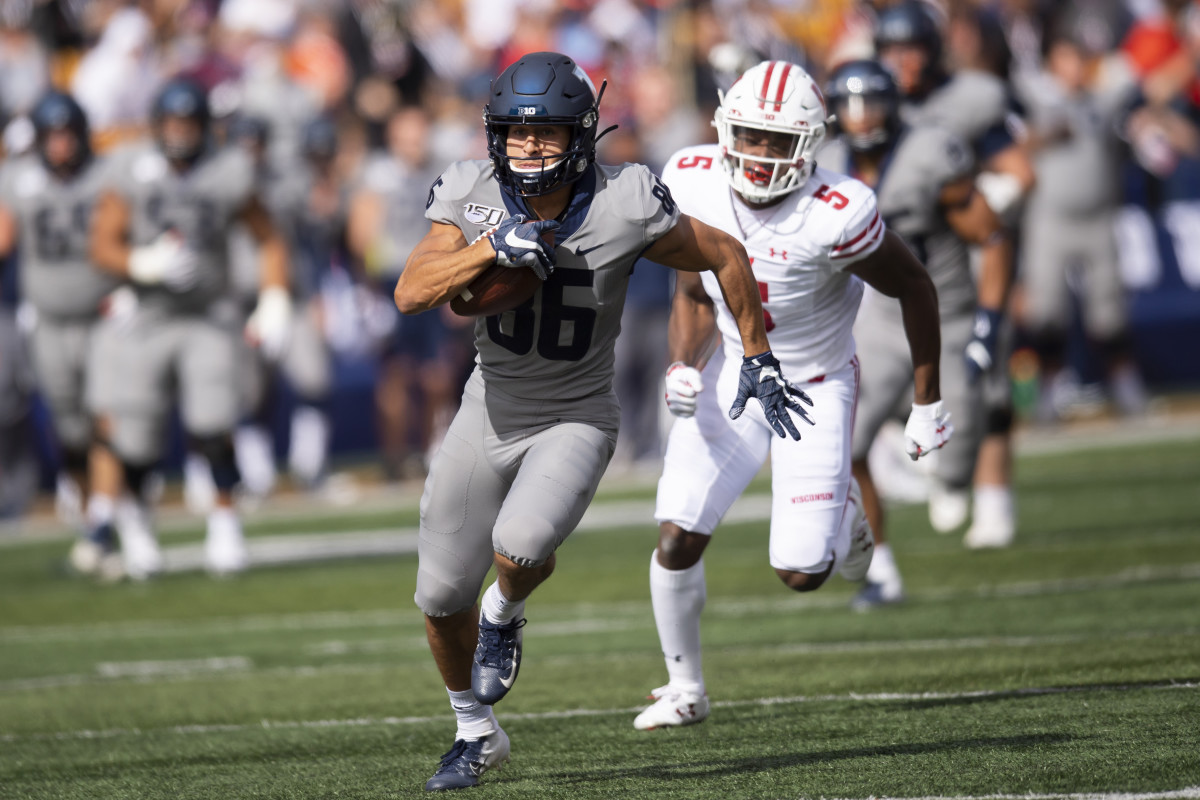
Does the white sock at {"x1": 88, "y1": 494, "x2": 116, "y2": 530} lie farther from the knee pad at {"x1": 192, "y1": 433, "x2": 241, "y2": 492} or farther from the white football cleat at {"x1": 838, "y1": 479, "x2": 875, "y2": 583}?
the white football cleat at {"x1": 838, "y1": 479, "x2": 875, "y2": 583}

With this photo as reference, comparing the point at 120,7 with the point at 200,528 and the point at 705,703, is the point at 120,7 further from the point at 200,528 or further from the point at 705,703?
the point at 705,703

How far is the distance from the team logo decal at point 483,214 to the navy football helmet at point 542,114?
9 centimetres

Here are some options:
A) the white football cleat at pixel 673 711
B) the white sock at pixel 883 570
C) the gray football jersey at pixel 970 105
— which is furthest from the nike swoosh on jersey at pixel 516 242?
the gray football jersey at pixel 970 105

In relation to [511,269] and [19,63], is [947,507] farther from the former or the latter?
[19,63]

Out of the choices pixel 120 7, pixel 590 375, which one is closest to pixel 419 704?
pixel 590 375

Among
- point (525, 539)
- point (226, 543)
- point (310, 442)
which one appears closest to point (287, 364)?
point (310, 442)

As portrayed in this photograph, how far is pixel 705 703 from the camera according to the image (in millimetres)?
4879

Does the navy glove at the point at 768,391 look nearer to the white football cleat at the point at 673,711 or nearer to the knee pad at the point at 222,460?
the white football cleat at the point at 673,711

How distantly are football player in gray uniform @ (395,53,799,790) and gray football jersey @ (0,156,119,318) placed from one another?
5.53 meters

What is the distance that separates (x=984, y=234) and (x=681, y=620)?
2854 mm

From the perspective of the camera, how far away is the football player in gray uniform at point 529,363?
13.4 feet

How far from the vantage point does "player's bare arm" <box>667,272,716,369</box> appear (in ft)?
16.7

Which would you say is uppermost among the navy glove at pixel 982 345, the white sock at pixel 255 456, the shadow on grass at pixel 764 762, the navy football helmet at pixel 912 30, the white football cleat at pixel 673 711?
the navy football helmet at pixel 912 30

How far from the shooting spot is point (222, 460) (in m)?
8.79
